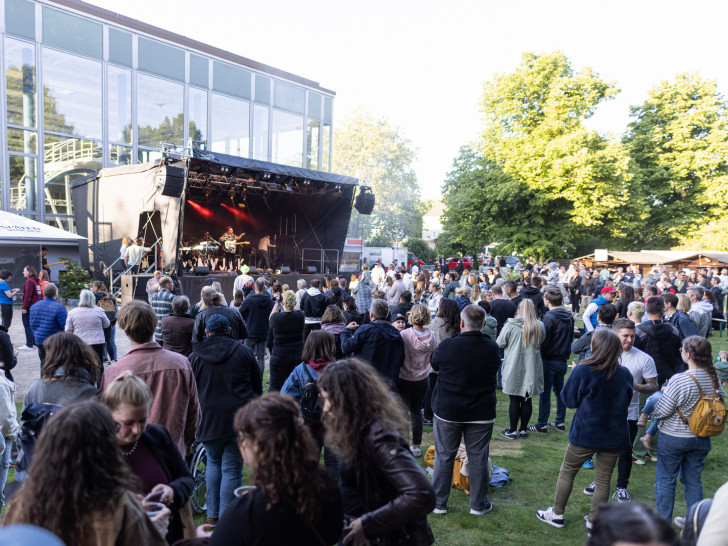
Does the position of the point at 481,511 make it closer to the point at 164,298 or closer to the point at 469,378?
the point at 469,378

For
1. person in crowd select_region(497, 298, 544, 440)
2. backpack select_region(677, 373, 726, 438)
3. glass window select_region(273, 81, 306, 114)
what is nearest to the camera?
backpack select_region(677, 373, 726, 438)

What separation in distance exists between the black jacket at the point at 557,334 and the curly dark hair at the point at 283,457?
Result: 14.2 feet

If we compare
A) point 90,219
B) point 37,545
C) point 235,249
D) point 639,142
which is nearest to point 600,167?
point 639,142

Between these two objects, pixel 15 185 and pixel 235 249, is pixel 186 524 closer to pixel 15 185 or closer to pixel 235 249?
pixel 235 249

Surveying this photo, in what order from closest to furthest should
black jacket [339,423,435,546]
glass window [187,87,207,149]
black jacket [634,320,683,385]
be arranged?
black jacket [339,423,435,546], black jacket [634,320,683,385], glass window [187,87,207,149]

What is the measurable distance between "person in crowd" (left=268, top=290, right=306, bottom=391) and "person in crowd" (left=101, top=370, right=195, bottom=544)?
3.03 meters

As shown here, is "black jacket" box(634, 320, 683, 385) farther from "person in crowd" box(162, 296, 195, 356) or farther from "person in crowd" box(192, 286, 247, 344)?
"person in crowd" box(162, 296, 195, 356)

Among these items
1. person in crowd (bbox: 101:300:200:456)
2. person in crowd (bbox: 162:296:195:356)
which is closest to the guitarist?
person in crowd (bbox: 162:296:195:356)

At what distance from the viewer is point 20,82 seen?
1596 centimetres

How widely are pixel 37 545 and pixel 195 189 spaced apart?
53.0 feet

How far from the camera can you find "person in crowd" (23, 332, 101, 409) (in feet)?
8.13

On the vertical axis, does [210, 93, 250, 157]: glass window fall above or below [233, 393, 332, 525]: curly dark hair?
above

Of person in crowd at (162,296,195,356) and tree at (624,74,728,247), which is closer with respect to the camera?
person in crowd at (162,296,195,356)

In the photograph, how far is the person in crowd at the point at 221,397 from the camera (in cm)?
327
